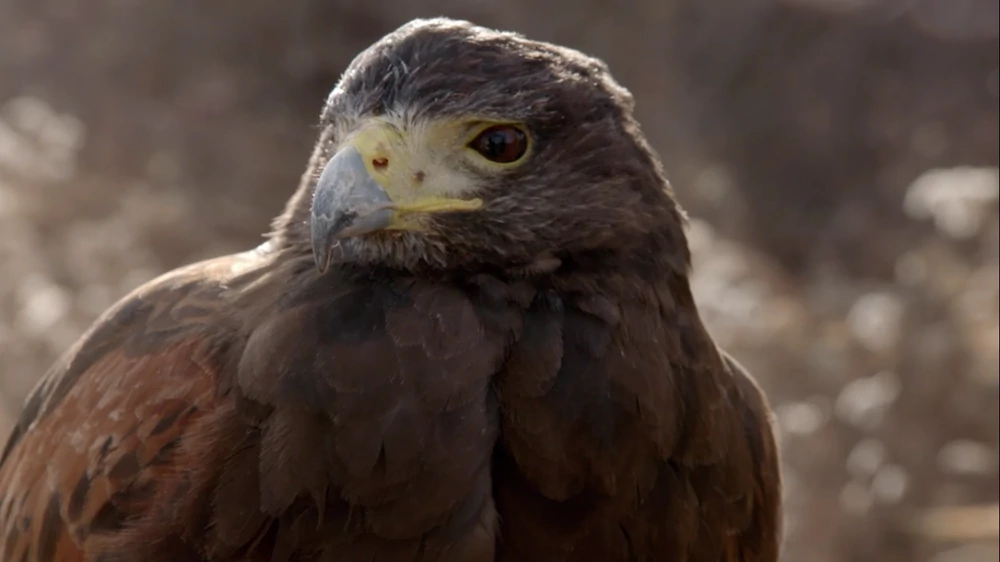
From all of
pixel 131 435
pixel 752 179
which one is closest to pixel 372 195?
pixel 131 435

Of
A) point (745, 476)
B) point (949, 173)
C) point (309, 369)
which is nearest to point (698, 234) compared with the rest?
point (949, 173)

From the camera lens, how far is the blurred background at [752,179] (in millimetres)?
6211

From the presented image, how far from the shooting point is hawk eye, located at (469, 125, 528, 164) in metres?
2.28

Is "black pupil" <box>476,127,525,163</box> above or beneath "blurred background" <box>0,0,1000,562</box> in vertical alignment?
beneath

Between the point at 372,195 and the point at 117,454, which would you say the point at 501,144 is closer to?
the point at 372,195

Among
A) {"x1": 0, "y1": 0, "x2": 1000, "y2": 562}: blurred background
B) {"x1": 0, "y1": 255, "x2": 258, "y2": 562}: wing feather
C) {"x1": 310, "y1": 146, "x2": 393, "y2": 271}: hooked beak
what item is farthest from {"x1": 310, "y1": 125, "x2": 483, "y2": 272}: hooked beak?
{"x1": 0, "y1": 0, "x2": 1000, "y2": 562}: blurred background

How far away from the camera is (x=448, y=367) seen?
218cm

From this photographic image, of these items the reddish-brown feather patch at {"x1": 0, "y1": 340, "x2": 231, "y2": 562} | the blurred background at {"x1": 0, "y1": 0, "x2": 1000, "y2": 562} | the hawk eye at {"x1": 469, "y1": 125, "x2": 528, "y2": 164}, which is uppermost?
the blurred background at {"x1": 0, "y1": 0, "x2": 1000, "y2": 562}

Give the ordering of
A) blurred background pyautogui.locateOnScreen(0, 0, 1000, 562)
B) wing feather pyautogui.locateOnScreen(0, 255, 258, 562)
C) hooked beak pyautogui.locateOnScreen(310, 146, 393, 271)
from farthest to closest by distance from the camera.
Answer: blurred background pyautogui.locateOnScreen(0, 0, 1000, 562) < wing feather pyautogui.locateOnScreen(0, 255, 258, 562) < hooked beak pyautogui.locateOnScreen(310, 146, 393, 271)

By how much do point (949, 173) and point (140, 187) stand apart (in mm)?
5080

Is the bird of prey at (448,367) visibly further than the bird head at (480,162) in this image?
No

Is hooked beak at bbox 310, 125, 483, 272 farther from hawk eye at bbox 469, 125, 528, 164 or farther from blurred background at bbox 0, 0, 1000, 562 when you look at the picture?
blurred background at bbox 0, 0, 1000, 562

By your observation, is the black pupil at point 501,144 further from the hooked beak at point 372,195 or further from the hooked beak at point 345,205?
the hooked beak at point 345,205

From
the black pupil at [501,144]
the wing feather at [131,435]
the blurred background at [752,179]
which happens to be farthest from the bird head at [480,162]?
the blurred background at [752,179]
